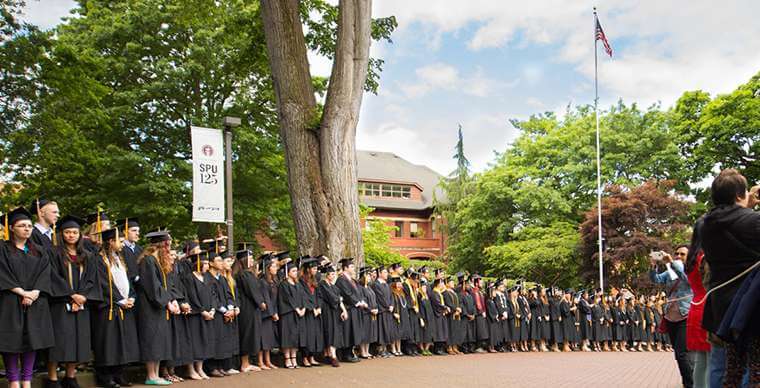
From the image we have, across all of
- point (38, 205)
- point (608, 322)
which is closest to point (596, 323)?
point (608, 322)

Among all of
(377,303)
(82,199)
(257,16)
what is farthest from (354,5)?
(82,199)

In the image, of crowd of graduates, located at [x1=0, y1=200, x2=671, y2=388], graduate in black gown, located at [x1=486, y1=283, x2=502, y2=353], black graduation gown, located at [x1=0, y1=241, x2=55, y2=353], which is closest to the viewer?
black graduation gown, located at [x1=0, y1=241, x2=55, y2=353]

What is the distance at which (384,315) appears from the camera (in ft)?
47.8

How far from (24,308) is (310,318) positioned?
5824 millimetres

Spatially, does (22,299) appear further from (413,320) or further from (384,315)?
(413,320)

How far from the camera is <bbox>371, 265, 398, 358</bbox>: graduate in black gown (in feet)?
47.5

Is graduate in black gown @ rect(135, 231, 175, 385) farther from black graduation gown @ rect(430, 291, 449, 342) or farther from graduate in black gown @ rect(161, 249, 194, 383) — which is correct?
black graduation gown @ rect(430, 291, 449, 342)

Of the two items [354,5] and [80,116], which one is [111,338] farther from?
[80,116]

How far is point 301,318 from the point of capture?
12.2m

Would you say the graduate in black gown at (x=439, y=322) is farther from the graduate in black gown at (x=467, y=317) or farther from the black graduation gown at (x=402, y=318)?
the black graduation gown at (x=402, y=318)

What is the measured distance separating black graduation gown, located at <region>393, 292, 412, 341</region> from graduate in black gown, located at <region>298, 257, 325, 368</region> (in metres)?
2.74

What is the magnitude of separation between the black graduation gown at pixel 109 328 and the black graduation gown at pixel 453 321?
10048 mm

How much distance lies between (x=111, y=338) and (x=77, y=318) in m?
0.67

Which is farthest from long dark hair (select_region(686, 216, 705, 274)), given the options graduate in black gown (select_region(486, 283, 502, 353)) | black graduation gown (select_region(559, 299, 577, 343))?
black graduation gown (select_region(559, 299, 577, 343))
